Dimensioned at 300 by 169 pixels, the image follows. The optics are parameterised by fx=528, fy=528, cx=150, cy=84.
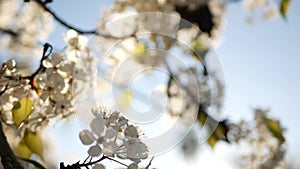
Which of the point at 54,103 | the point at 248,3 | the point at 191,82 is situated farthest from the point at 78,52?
the point at 248,3

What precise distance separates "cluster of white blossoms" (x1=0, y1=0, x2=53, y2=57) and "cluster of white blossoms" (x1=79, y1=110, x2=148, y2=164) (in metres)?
0.93

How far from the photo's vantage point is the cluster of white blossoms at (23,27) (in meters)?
1.61

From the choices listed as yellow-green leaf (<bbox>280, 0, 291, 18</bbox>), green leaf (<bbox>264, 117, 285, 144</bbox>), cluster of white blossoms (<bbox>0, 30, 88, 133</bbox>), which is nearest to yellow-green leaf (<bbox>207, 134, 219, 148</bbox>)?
green leaf (<bbox>264, 117, 285, 144</bbox>)

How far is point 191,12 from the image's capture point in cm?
200

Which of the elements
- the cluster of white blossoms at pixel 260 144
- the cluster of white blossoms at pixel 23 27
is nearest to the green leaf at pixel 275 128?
the cluster of white blossoms at pixel 260 144

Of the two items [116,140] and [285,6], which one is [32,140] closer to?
[116,140]

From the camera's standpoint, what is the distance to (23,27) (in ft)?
6.07

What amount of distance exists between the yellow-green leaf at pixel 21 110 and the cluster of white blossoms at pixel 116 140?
0.21 metres

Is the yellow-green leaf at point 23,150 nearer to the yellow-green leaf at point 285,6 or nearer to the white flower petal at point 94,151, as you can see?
the white flower petal at point 94,151

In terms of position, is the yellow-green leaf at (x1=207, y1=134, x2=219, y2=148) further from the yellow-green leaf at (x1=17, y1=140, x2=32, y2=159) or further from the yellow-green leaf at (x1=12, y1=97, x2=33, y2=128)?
the yellow-green leaf at (x1=12, y1=97, x2=33, y2=128)

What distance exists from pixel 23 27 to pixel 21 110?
3.67ft

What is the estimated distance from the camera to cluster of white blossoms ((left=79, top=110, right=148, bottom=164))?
59 cm

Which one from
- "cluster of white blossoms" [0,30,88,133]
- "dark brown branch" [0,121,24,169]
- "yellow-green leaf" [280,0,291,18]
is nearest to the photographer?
"dark brown branch" [0,121,24,169]

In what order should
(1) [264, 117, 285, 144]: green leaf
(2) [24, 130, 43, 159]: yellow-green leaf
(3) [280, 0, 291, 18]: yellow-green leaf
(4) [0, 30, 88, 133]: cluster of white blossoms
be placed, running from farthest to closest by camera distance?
(1) [264, 117, 285, 144]: green leaf
(3) [280, 0, 291, 18]: yellow-green leaf
(2) [24, 130, 43, 159]: yellow-green leaf
(4) [0, 30, 88, 133]: cluster of white blossoms
